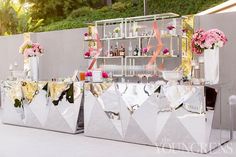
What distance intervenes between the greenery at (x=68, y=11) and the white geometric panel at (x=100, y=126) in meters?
6.94

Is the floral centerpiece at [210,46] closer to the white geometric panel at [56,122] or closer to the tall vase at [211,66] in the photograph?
the tall vase at [211,66]

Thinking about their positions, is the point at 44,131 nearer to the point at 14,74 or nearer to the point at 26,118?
the point at 26,118

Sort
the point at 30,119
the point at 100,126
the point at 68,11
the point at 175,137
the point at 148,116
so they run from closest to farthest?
the point at 175,137 < the point at 148,116 < the point at 100,126 < the point at 30,119 < the point at 68,11

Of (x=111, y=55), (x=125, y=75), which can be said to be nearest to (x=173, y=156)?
(x=125, y=75)

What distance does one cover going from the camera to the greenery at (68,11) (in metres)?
12.2

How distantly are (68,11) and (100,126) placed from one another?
416 inches

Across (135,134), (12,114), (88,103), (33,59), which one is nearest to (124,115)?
(135,134)

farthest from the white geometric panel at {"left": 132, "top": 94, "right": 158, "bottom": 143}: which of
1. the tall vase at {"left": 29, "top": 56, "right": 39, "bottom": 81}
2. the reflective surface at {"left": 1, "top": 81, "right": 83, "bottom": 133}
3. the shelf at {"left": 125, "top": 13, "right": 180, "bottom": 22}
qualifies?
the tall vase at {"left": 29, "top": 56, "right": 39, "bottom": 81}

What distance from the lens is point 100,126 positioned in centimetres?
561

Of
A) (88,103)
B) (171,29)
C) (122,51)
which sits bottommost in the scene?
(88,103)

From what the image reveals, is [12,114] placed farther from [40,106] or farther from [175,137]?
[175,137]

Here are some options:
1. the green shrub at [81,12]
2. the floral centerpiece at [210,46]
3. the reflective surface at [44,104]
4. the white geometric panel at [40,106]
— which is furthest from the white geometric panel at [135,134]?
the green shrub at [81,12]

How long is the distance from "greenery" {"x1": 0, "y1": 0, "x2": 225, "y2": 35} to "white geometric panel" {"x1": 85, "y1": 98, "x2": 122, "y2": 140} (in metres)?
6.94

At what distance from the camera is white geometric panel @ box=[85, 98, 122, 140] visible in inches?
216
